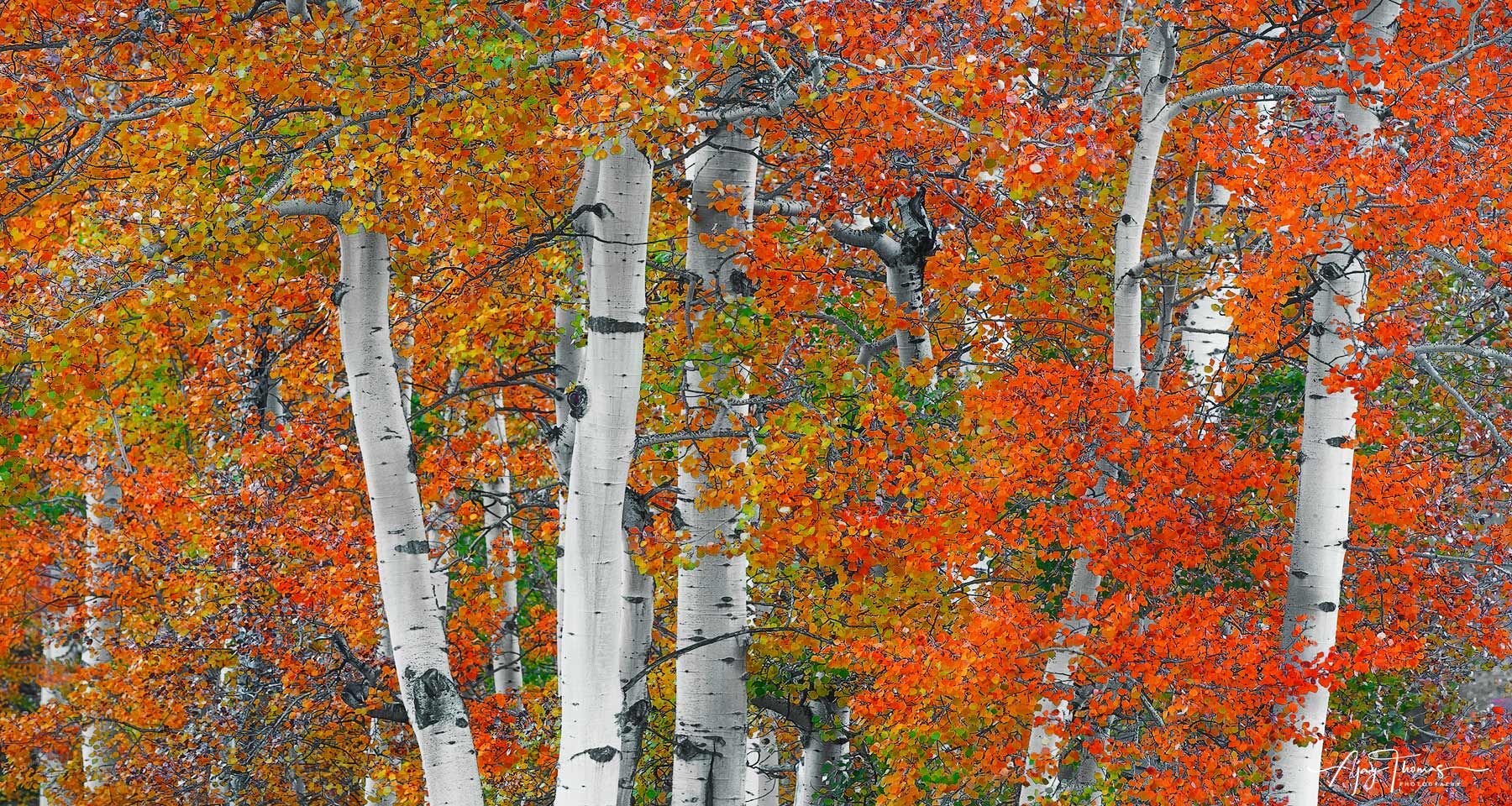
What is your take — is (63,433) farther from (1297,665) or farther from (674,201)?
(1297,665)

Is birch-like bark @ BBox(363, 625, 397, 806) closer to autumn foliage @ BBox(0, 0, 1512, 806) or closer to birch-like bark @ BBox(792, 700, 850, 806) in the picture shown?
autumn foliage @ BBox(0, 0, 1512, 806)

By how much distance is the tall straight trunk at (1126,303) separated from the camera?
6.98 metres

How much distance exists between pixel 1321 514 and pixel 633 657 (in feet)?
14.3

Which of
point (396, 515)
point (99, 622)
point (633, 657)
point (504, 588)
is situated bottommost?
point (633, 657)

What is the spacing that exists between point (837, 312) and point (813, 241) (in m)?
2.12

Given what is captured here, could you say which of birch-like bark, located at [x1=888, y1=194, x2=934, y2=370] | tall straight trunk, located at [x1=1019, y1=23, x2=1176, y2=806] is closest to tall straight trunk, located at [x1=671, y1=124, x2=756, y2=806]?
birch-like bark, located at [x1=888, y1=194, x2=934, y2=370]

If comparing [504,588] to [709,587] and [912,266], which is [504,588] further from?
[912,266]

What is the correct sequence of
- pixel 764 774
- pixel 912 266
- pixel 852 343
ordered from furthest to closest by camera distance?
pixel 852 343
pixel 764 774
pixel 912 266

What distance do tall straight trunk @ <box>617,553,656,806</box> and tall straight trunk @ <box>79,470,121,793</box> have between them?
257 inches

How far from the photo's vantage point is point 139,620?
1205cm

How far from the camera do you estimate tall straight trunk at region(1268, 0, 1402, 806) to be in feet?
21.8
